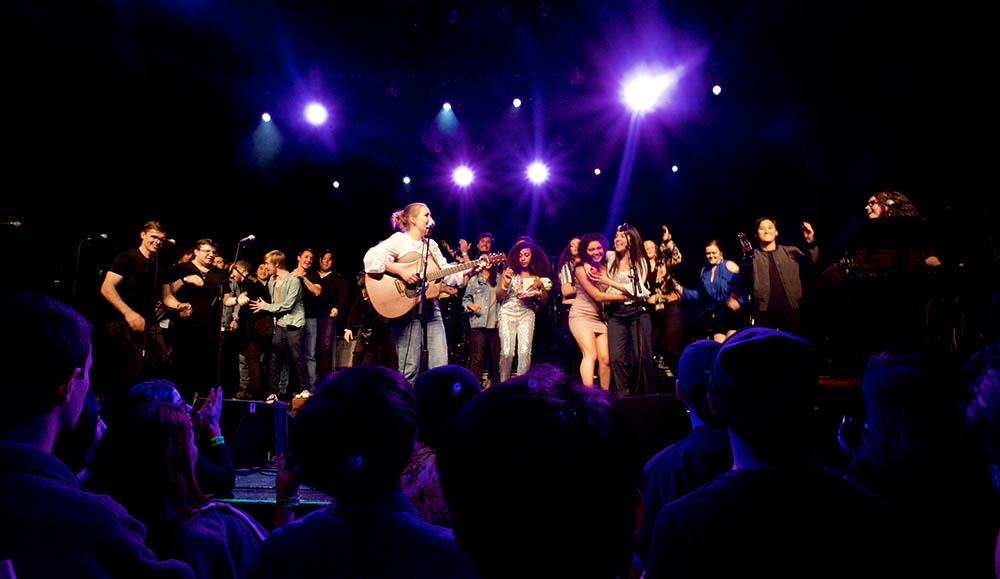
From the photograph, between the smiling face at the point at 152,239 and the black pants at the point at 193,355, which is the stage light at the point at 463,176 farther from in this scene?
the smiling face at the point at 152,239

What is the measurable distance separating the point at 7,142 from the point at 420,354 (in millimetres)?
6315

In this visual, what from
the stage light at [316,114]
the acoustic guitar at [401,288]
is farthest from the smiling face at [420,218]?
the stage light at [316,114]

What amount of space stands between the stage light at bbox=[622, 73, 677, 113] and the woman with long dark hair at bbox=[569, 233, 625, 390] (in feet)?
15.4

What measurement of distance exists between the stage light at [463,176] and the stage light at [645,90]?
15.7ft

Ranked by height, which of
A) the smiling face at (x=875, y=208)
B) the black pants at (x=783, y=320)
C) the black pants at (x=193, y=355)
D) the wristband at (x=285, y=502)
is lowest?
the wristband at (x=285, y=502)

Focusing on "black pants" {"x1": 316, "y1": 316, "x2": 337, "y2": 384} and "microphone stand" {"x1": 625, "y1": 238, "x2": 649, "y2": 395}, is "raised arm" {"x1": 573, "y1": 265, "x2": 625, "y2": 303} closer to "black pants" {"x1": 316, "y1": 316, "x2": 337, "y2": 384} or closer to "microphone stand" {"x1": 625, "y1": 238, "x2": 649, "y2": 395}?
"microphone stand" {"x1": 625, "y1": 238, "x2": 649, "y2": 395}

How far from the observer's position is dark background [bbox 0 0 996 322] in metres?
7.08

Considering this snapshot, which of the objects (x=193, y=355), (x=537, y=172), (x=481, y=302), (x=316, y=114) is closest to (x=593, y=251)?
(x=481, y=302)

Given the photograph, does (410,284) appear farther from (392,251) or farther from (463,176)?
(463,176)

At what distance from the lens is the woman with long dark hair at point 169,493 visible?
154 centimetres

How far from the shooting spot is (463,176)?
14.0m

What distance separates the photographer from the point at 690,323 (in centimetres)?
977

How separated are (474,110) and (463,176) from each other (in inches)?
98.6

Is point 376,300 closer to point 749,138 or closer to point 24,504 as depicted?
point 24,504
